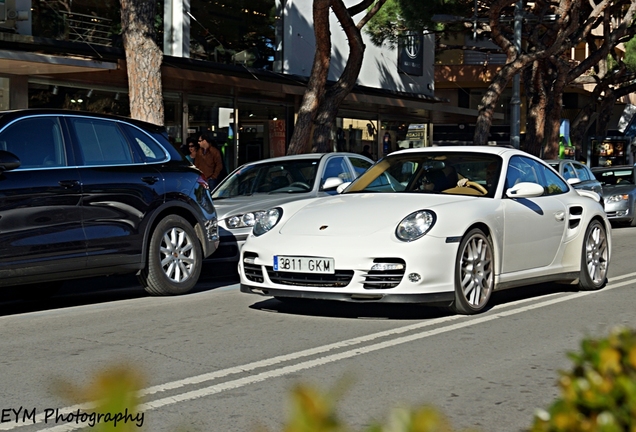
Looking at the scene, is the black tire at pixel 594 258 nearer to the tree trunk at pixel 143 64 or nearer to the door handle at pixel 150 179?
the door handle at pixel 150 179

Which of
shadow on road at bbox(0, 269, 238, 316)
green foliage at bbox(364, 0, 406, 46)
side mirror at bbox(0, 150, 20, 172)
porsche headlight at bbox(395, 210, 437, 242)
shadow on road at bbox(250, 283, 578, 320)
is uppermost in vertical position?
green foliage at bbox(364, 0, 406, 46)

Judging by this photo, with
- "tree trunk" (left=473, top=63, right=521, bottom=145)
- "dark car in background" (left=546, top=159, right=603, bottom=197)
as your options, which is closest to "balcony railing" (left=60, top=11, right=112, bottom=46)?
"dark car in background" (left=546, top=159, right=603, bottom=197)

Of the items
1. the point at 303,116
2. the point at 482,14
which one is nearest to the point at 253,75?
the point at 303,116

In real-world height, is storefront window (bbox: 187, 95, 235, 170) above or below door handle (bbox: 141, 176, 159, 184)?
above

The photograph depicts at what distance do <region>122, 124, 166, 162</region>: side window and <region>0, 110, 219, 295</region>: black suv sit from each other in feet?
0.04

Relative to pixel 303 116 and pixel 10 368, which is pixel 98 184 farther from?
pixel 303 116

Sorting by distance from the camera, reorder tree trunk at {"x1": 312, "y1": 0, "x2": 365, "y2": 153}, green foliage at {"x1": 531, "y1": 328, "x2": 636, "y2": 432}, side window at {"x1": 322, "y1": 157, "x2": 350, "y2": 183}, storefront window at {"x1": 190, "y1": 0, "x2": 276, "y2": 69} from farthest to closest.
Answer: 1. storefront window at {"x1": 190, "y1": 0, "x2": 276, "y2": 69}
2. tree trunk at {"x1": 312, "y1": 0, "x2": 365, "y2": 153}
3. side window at {"x1": 322, "y1": 157, "x2": 350, "y2": 183}
4. green foliage at {"x1": 531, "y1": 328, "x2": 636, "y2": 432}

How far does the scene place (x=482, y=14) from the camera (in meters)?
31.7

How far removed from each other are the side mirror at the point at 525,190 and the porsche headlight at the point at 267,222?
199 centimetres

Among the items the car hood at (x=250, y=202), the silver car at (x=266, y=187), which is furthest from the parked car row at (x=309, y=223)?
the car hood at (x=250, y=202)

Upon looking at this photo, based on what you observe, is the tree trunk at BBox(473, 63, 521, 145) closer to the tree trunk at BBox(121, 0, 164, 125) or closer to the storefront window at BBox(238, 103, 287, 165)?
the storefront window at BBox(238, 103, 287, 165)

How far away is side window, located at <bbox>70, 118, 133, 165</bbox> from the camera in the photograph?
874 centimetres

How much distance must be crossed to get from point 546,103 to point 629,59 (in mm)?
9008

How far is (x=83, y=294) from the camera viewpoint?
33.0 feet
